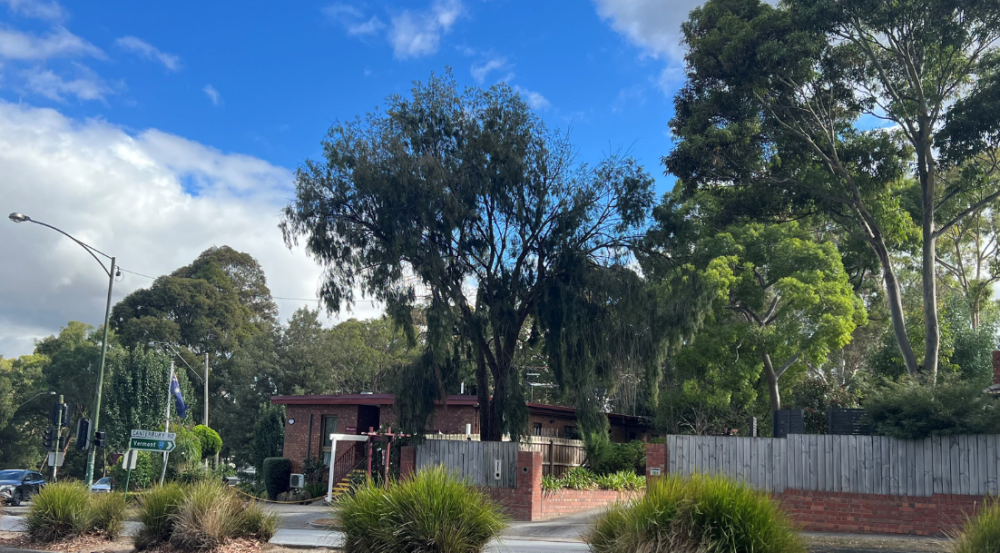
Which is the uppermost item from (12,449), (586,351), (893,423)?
(586,351)

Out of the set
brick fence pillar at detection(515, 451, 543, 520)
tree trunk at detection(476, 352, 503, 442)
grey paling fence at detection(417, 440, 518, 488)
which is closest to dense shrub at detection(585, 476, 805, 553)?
brick fence pillar at detection(515, 451, 543, 520)

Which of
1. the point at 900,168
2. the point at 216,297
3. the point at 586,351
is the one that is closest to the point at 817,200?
the point at 900,168

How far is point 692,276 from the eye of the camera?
72.8 feet

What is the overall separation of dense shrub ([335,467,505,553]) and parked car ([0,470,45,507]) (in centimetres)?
2643

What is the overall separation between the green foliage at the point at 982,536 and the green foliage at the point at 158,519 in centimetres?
1077

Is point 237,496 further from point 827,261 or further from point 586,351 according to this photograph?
point 827,261

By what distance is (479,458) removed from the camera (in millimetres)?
21406

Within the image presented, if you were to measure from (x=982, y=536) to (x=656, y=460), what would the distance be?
9.87 m

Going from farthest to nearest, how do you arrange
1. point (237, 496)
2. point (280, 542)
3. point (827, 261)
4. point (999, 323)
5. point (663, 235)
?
point (999, 323) → point (827, 261) → point (663, 235) → point (280, 542) → point (237, 496)

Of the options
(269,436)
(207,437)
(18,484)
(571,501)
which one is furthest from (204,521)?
(207,437)

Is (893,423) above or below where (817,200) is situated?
below

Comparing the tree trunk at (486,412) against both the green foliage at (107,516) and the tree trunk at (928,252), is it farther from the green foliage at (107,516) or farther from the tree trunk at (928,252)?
the tree trunk at (928,252)

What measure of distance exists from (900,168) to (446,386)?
15.1 metres

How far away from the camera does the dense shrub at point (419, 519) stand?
10.2 m
